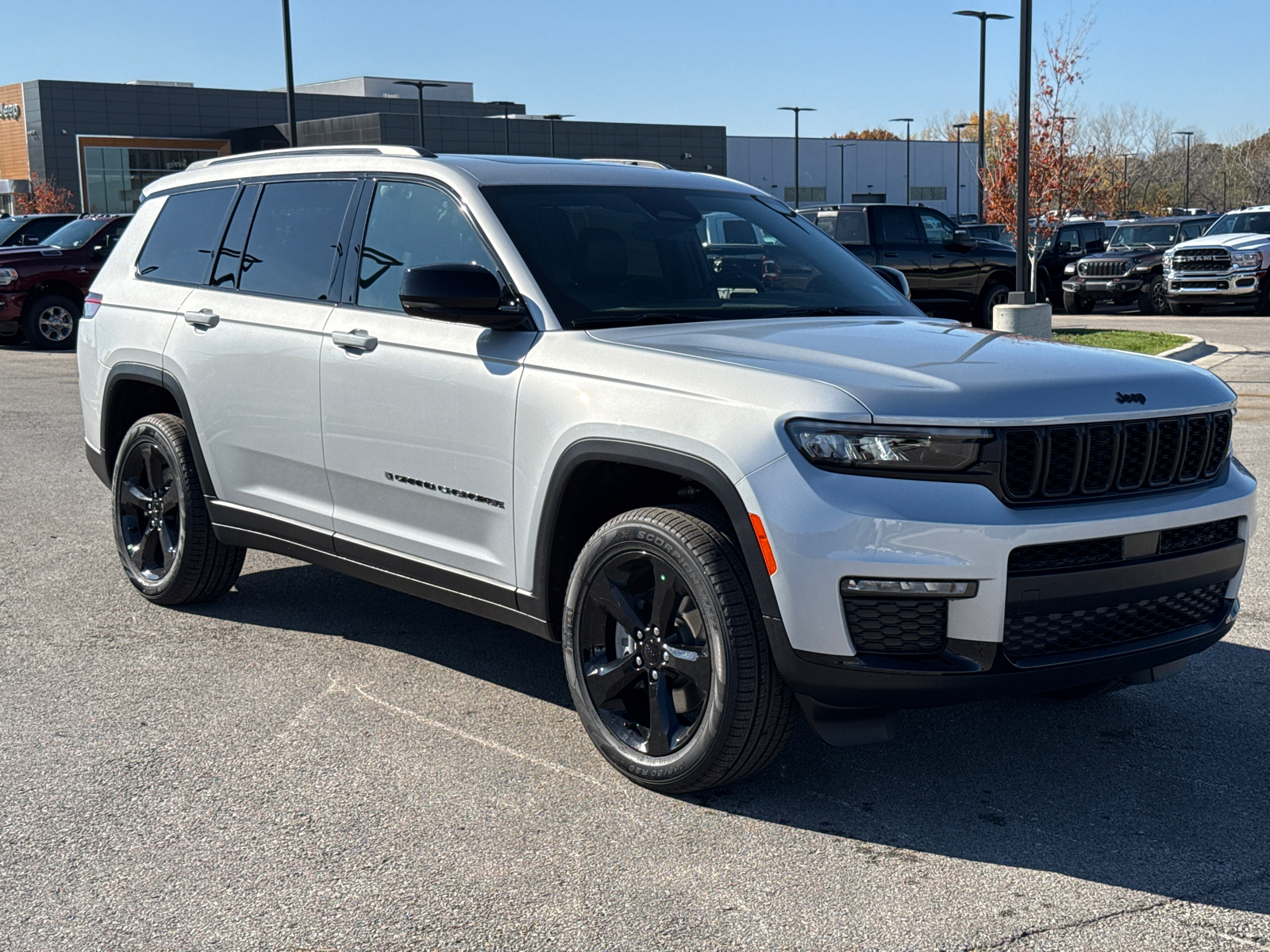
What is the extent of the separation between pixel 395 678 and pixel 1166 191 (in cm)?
10662

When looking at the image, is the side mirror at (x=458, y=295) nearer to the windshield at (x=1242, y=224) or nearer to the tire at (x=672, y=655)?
the tire at (x=672, y=655)

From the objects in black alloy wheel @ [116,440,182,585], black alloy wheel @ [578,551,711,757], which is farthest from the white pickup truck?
black alloy wheel @ [578,551,711,757]

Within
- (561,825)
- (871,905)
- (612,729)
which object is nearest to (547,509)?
(612,729)

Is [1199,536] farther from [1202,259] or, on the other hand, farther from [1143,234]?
[1143,234]

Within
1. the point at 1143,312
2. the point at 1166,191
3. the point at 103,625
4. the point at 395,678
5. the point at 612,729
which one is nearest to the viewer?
the point at 612,729

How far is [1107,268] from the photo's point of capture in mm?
25641

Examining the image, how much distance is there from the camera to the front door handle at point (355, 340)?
16.1 feet

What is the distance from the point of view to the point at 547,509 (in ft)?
14.1

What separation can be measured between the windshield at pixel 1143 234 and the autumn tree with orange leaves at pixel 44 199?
164 ft

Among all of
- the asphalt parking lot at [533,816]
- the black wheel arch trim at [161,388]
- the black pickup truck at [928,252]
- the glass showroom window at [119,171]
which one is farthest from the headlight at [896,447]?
the glass showroom window at [119,171]

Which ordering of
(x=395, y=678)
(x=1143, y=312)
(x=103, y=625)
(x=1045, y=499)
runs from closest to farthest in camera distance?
(x=1045, y=499), (x=395, y=678), (x=103, y=625), (x=1143, y=312)

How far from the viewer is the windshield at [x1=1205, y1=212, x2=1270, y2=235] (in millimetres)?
26281

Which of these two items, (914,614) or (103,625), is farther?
(103,625)

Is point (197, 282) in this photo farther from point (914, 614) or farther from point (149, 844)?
point (914, 614)
